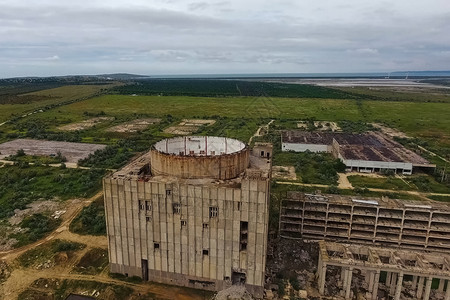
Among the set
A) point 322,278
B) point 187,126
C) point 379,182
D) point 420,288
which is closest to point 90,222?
point 322,278

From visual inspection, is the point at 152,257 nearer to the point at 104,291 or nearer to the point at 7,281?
the point at 104,291

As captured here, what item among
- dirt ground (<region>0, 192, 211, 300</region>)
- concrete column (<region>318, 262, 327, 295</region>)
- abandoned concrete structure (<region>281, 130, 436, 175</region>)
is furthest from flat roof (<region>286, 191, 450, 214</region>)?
abandoned concrete structure (<region>281, 130, 436, 175</region>)

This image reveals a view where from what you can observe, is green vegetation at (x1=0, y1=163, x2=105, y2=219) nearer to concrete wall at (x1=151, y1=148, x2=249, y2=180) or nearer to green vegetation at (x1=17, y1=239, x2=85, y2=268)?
green vegetation at (x1=17, y1=239, x2=85, y2=268)

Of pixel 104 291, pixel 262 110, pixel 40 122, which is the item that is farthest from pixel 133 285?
pixel 262 110

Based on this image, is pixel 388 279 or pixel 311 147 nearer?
pixel 388 279

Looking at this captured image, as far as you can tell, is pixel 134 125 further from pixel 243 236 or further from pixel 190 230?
pixel 243 236
